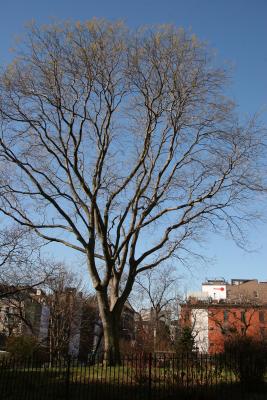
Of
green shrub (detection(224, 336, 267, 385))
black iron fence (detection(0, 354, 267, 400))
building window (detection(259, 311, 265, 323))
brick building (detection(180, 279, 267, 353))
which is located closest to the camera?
black iron fence (detection(0, 354, 267, 400))

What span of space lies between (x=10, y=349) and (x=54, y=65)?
1760 centimetres

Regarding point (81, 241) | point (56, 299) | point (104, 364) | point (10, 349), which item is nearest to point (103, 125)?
point (81, 241)

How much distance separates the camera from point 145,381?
47.5ft

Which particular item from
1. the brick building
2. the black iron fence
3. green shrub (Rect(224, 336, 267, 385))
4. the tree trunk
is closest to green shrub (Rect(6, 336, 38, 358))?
the tree trunk

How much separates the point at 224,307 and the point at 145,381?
64523mm

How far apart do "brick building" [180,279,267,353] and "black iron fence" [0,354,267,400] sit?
151 ft

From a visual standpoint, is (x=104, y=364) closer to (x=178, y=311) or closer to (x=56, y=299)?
(x=56, y=299)

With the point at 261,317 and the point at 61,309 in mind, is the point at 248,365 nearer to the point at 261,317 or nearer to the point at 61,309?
the point at 61,309

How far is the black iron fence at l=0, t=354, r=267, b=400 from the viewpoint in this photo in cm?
1370

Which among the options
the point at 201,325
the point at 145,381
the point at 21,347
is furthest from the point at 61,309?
the point at 201,325

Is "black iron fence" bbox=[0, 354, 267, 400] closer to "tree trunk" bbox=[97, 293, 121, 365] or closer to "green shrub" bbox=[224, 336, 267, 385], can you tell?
"green shrub" bbox=[224, 336, 267, 385]

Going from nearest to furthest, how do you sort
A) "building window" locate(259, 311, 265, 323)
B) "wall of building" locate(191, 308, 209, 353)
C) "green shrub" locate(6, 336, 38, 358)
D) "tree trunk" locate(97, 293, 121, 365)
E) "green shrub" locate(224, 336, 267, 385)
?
"green shrub" locate(224, 336, 267, 385) < "tree trunk" locate(97, 293, 121, 365) < "green shrub" locate(6, 336, 38, 358) < "wall of building" locate(191, 308, 209, 353) < "building window" locate(259, 311, 265, 323)

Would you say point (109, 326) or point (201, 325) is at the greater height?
point (201, 325)

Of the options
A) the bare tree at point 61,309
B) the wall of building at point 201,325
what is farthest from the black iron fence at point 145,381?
the wall of building at point 201,325
